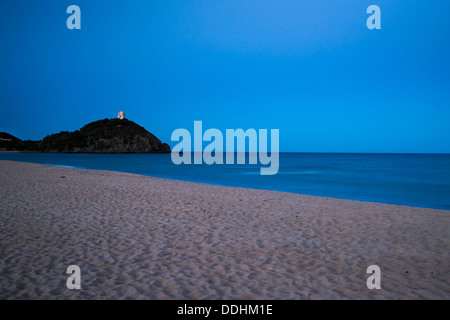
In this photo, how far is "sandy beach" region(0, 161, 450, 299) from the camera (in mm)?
4465

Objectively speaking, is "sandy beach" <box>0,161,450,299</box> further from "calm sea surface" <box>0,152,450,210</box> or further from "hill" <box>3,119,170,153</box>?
"hill" <box>3,119,170,153</box>

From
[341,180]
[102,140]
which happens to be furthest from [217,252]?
[102,140]

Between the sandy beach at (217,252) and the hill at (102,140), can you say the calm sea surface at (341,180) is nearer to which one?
the sandy beach at (217,252)

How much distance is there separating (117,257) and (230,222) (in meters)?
3.90

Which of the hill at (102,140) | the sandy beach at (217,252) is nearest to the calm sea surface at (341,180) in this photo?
the sandy beach at (217,252)

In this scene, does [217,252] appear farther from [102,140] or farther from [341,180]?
[102,140]

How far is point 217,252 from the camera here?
610cm

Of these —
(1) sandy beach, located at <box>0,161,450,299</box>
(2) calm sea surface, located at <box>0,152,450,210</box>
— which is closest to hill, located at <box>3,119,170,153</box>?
(2) calm sea surface, located at <box>0,152,450,210</box>

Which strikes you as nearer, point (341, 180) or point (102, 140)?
point (341, 180)

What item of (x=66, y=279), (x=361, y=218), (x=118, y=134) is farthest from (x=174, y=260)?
(x=118, y=134)

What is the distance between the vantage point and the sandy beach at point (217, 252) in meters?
4.46

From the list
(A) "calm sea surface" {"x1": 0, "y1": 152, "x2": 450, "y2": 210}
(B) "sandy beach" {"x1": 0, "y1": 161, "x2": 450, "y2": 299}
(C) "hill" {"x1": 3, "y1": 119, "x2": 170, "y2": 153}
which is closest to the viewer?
(B) "sandy beach" {"x1": 0, "y1": 161, "x2": 450, "y2": 299}

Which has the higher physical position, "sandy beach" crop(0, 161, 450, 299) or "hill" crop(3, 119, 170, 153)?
"hill" crop(3, 119, 170, 153)
